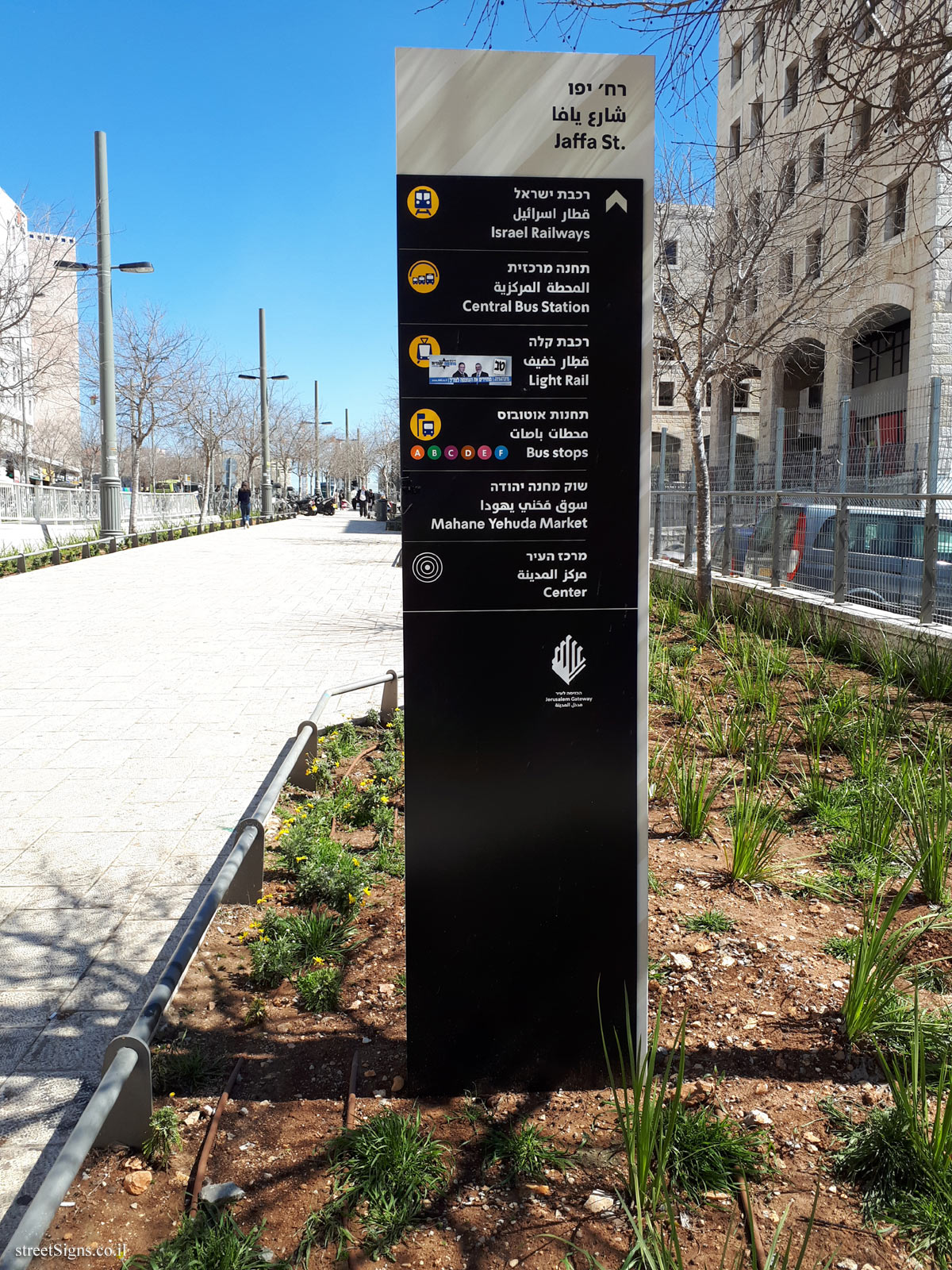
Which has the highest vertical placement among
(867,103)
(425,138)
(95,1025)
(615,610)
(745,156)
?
(745,156)

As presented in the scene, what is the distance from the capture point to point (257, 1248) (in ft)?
→ 7.16

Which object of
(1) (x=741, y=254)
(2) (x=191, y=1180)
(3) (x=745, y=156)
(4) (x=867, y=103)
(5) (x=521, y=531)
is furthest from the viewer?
(3) (x=745, y=156)

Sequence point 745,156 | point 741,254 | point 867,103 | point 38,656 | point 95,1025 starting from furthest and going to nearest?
point 745,156, point 741,254, point 38,656, point 867,103, point 95,1025

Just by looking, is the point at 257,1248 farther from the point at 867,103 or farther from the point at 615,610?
the point at 867,103

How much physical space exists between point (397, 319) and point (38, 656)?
26.8 ft

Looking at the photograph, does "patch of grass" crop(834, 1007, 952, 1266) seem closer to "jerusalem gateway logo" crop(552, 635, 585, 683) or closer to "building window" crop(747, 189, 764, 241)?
"jerusalem gateway logo" crop(552, 635, 585, 683)

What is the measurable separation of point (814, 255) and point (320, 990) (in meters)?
13.5

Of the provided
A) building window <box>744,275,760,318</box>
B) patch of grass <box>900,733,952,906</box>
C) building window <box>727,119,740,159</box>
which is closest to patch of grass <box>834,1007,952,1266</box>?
patch of grass <box>900,733,952,906</box>

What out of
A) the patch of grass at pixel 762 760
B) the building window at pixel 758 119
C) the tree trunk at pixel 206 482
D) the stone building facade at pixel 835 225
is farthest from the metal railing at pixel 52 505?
the patch of grass at pixel 762 760

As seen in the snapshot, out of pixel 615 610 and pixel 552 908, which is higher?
pixel 615 610

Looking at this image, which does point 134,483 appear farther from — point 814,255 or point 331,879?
point 331,879

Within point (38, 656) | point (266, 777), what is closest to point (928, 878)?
point (266, 777)

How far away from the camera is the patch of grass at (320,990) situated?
3.26 metres

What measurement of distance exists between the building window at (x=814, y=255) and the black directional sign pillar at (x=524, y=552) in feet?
32.3
